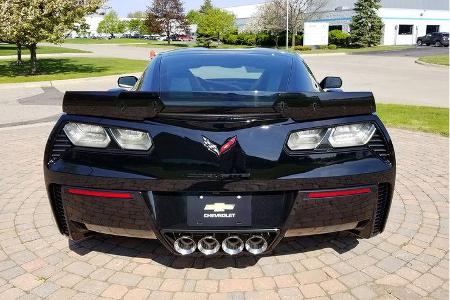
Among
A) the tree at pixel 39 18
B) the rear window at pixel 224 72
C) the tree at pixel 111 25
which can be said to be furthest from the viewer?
the tree at pixel 111 25

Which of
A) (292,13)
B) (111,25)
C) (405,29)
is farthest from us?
(111,25)

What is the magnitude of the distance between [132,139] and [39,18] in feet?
49.9

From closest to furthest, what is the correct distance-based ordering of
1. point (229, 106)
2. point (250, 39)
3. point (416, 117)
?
point (229, 106), point (416, 117), point (250, 39)

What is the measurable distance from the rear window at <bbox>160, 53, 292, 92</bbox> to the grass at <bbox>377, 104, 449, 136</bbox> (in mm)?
5028

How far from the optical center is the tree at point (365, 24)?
4819cm

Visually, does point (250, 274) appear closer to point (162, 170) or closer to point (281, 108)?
point (162, 170)

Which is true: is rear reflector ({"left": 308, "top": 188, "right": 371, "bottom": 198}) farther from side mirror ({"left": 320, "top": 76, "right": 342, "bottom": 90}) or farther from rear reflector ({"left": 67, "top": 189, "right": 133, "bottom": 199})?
side mirror ({"left": 320, "top": 76, "right": 342, "bottom": 90})

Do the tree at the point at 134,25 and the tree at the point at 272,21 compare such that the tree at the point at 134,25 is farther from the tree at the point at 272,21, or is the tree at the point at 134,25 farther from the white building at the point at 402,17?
the white building at the point at 402,17

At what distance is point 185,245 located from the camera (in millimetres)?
2428

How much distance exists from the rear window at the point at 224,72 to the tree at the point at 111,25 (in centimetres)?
10973

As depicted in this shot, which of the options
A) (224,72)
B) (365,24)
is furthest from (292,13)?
(224,72)

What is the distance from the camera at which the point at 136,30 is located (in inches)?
4409

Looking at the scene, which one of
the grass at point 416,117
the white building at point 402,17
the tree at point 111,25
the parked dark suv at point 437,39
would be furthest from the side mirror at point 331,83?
the tree at point 111,25

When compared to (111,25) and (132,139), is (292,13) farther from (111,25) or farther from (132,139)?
(111,25)
